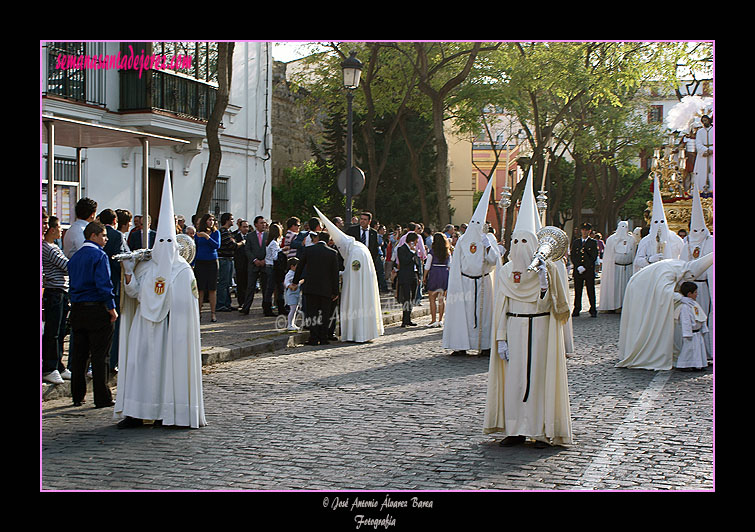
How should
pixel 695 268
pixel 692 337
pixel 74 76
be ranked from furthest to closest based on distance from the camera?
1. pixel 74 76
2. pixel 695 268
3. pixel 692 337

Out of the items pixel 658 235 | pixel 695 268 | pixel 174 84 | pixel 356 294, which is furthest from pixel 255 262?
pixel 695 268

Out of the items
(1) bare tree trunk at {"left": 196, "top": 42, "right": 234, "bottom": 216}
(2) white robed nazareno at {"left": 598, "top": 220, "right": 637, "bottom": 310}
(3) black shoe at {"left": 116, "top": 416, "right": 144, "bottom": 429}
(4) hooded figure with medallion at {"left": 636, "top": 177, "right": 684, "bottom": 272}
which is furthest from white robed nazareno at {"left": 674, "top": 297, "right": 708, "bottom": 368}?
(1) bare tree trunk at {"left": 196, "top": 42, "right": 234, "bottom": 216}

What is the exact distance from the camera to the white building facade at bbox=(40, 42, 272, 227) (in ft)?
67.5

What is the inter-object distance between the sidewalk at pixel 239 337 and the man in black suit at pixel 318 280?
0.41 meters

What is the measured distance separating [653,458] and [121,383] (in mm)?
4691

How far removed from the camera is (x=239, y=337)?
551 inches

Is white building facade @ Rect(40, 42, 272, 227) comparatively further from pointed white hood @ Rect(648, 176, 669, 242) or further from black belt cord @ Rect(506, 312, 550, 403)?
black belt cord @ Rect(506, 312, 550, 403)

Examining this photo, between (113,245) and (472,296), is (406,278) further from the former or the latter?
(113,245)

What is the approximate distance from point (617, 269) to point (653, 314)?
912cm

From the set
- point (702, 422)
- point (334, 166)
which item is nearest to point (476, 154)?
point (334, 166)

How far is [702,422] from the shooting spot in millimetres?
8438

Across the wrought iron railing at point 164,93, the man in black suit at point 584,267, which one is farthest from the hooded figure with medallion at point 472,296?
the wrought iron railing at point 164,93

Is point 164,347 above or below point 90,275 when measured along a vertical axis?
below

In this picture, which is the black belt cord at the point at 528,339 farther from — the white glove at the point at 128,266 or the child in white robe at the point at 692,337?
the child in white robe at the point at 692,337
